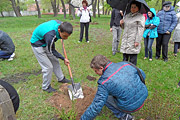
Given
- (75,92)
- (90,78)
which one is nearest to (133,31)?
(90,78)

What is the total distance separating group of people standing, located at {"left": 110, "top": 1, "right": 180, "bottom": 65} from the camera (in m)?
3.53

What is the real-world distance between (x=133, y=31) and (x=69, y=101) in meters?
2.37

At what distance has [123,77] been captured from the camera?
1.77m

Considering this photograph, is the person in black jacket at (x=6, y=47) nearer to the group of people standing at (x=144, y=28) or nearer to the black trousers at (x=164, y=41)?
the group of people standing at (x=144, y=28)

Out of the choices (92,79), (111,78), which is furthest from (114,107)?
(92,79)

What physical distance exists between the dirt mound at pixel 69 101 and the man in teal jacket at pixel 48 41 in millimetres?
263

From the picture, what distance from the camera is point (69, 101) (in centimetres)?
293

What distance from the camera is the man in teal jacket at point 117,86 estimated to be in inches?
68.7

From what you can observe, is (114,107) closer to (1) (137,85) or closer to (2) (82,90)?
(1) (137,85)

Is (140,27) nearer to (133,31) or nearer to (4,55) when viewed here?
(133,31)

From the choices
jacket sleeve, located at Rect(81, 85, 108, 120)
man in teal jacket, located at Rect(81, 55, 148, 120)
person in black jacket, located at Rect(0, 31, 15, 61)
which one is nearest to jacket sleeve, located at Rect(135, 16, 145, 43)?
man in teal jacket, located at Rect(81, 55, 148, 120)

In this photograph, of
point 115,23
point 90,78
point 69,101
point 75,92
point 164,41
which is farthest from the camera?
point 115,23

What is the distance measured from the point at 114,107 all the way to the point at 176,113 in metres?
1.32

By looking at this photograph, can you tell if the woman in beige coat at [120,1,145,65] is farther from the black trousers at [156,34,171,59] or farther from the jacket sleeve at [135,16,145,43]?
the black trousers at [156,34,171,59]
